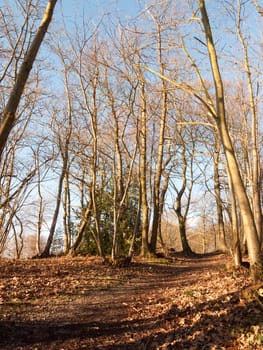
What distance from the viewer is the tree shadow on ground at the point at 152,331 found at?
4195mm

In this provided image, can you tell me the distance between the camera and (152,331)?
15.9 ft

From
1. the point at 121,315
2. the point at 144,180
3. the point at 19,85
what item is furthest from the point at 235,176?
the point at 144,180

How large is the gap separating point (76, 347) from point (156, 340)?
3.63 feet

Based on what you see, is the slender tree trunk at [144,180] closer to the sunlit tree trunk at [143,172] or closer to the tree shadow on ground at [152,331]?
the sunlit tree trunk at [143,172]

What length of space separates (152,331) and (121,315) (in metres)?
1.06

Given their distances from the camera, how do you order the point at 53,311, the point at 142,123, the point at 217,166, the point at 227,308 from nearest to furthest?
the point at 227,308 → the point at 53,311 → the point at 142,123 → the point at 217,166

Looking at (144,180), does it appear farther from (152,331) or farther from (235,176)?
(152,331)

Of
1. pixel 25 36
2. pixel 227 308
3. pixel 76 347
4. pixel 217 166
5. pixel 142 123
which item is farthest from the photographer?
pixel 217 166

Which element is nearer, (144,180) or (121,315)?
(121,315)

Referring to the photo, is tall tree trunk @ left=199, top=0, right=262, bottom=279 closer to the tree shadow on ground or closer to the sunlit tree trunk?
the tree shadow on ground

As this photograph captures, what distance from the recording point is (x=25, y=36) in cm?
1157

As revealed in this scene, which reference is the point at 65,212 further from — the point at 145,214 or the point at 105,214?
the point at 145,214

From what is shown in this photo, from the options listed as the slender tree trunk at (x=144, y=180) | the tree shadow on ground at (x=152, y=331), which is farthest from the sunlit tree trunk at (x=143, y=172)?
the tree shadow on ground at (x=152, y=331)

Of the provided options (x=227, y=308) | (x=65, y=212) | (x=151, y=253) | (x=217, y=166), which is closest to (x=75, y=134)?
(x=65, y=212)
